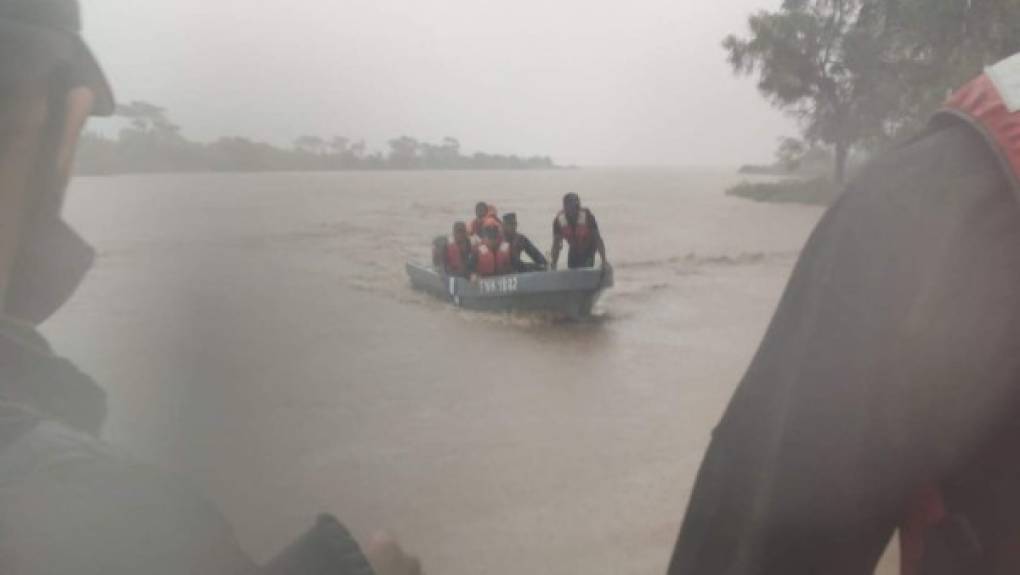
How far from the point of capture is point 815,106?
1.19 meters

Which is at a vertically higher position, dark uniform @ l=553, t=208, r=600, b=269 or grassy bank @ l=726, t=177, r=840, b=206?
grassy bank @ l=726, t=177, r=840, b=206

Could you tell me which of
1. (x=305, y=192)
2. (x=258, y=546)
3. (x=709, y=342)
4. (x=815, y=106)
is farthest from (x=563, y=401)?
(x=258, y=546)

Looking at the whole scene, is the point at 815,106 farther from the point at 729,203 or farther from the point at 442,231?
the point at 442,231

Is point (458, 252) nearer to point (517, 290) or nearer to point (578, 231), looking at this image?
point (578, 231)

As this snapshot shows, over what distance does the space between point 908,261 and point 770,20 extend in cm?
65

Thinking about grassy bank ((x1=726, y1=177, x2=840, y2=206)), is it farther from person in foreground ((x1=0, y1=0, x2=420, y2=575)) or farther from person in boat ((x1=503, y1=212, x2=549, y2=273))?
person in foreground ((x1=0, y1=0, x2=420, y2=575))

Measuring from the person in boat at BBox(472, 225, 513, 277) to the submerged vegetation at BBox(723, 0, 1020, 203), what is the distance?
57 cm

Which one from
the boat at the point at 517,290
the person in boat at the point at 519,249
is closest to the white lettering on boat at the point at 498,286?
the boat at the point at 517,290

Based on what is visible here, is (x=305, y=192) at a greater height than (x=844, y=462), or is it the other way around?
(x=305, y=192)

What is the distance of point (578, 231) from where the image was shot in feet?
4.65

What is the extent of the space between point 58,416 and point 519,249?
1437mm

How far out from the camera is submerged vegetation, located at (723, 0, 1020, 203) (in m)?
A: 0.91

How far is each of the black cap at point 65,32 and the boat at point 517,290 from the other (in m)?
1.36

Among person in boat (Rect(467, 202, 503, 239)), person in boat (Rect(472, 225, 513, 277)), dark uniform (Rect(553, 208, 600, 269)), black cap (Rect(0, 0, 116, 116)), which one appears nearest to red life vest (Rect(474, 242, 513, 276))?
person in boat (Rect(472, 225, 513, 277))
